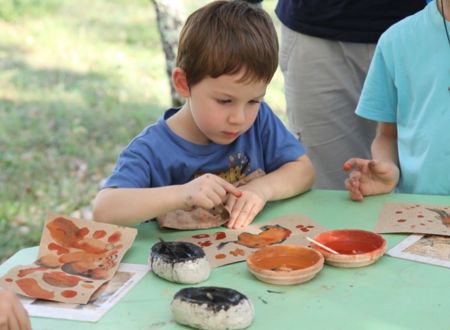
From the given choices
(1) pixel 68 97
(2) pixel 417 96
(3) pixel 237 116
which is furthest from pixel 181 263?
(1) pixel 68 97

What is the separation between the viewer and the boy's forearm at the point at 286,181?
2096 mm

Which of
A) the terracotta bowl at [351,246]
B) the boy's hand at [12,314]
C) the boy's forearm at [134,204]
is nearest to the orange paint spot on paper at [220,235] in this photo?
the boy's forearm at [134,204]

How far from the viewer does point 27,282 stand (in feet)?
5.33

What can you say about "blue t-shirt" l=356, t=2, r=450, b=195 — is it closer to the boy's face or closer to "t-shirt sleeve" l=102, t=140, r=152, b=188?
the boy's face

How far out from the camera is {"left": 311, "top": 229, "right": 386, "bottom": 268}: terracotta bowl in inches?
65.9

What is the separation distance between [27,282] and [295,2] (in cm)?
150

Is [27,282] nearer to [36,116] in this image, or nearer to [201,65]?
[201,65]

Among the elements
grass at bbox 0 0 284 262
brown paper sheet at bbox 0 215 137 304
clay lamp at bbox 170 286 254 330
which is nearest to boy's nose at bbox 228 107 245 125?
brown paper sheet at bbox 0 215 137 304

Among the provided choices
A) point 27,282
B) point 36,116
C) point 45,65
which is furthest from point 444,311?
point 45,65

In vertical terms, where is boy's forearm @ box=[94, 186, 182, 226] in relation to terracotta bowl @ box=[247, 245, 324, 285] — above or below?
above

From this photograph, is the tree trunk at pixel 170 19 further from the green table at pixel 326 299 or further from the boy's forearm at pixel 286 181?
the green table at pixel 326 299

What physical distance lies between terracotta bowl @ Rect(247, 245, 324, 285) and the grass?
2515 millimetres

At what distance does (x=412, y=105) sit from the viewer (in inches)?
89.5

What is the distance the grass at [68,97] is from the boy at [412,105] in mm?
2254
